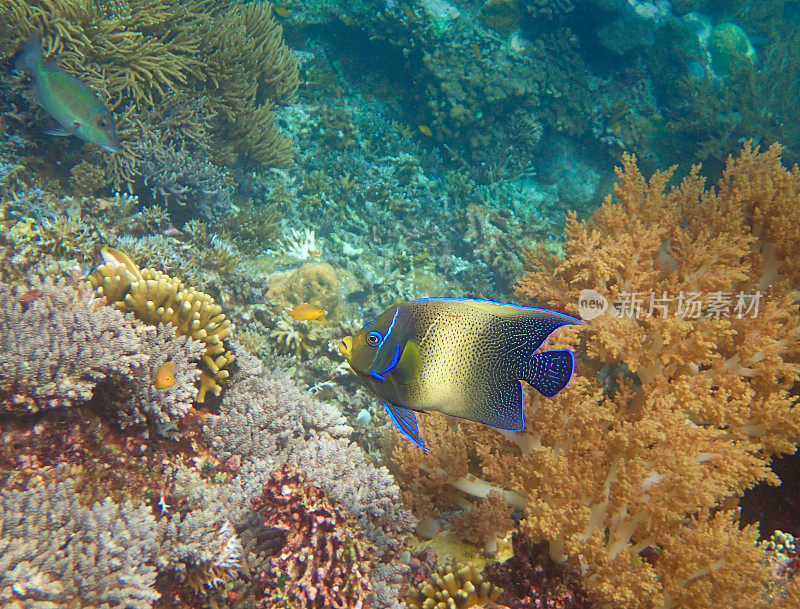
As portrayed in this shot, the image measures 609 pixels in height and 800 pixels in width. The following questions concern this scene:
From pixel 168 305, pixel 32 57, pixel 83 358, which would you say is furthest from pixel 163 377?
pixel 32 57

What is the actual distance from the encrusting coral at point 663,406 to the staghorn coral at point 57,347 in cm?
212

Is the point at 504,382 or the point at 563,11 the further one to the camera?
the point at 563,11

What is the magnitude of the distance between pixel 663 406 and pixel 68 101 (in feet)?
18.8

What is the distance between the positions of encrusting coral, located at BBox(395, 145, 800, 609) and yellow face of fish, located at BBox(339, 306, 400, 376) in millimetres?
1602

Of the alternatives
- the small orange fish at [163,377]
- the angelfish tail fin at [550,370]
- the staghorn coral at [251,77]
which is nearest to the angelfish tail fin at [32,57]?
the staghorn coral at [251,77]

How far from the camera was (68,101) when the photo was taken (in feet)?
13.5

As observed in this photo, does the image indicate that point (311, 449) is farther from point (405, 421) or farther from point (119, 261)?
point (119, 261)

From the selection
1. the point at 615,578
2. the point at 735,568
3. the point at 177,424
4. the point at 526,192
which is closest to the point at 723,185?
the point at 735,568

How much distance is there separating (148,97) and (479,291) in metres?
6.26

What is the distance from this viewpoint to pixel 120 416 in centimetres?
290

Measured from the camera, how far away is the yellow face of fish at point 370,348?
1.47 m

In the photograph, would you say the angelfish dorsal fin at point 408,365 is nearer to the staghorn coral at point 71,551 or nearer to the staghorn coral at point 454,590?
the staghorn coral at point 454,590

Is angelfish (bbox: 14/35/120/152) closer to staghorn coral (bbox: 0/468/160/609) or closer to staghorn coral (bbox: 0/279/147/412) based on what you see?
staghorn coral (bbox: 0/279/147/412)

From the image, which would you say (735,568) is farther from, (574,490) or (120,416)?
(120,416)
